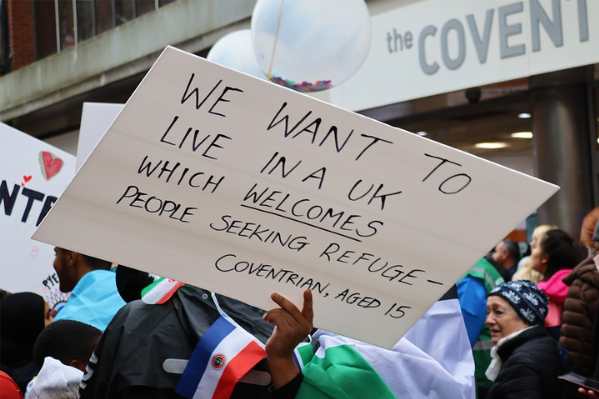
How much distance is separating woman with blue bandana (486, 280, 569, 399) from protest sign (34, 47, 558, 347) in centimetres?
238

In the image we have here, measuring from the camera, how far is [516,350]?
4293mm

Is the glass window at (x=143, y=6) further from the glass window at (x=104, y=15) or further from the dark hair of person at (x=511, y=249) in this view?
the dark hair of person at (x=511, y=249)

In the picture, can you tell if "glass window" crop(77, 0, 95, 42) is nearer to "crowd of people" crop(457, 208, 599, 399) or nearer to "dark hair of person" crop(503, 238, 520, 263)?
"dark hair of person" crop(503, 238, 520, 263)

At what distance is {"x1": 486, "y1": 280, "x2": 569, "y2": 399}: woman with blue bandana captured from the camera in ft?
13.4

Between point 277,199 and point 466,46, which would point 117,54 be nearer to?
point 466,46

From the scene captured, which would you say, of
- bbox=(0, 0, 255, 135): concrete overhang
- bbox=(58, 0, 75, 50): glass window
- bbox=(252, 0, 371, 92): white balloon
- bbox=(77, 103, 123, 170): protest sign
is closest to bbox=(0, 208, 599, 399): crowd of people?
bbox=(77, 103, 123, 170): protest sign

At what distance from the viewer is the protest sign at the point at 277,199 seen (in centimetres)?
169

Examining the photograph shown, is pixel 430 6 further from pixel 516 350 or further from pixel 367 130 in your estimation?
pixel 367 130

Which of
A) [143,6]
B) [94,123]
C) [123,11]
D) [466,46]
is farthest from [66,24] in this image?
[94,123]

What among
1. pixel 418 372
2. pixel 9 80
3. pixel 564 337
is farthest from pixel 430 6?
pixel 9 80

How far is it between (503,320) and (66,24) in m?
14.6

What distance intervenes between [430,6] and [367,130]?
6.63 m

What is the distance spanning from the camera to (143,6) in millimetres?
14266

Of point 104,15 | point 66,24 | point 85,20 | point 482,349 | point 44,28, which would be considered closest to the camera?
point 482,349
